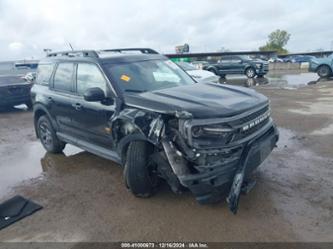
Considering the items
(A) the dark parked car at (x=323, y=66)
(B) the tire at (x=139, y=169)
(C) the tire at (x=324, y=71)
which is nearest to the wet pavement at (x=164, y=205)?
(B) the tire at (x=139, y=169)

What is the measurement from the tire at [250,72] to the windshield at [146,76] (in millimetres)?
18139

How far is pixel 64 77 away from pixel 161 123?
8.82 feet

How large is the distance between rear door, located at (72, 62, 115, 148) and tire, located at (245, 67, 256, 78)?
1905 centimetres

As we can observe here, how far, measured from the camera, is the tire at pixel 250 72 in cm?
2222

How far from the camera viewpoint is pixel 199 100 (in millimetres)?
3688

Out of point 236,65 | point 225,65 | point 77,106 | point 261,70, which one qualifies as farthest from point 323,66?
point 77,106

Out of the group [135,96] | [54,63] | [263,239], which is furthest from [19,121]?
[263,239]

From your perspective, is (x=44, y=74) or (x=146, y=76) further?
(x=44, y=74)

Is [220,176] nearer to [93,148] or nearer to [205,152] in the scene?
[205,152]

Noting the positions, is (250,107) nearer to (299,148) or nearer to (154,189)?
(154,189)

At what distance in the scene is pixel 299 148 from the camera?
18.5 feet

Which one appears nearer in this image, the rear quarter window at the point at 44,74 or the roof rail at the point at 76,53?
the roof rail at the point at 76,53

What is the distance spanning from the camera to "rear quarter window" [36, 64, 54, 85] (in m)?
5.87

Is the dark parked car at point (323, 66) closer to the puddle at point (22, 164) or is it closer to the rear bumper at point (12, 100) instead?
the rear bumper at point (12, 100)
